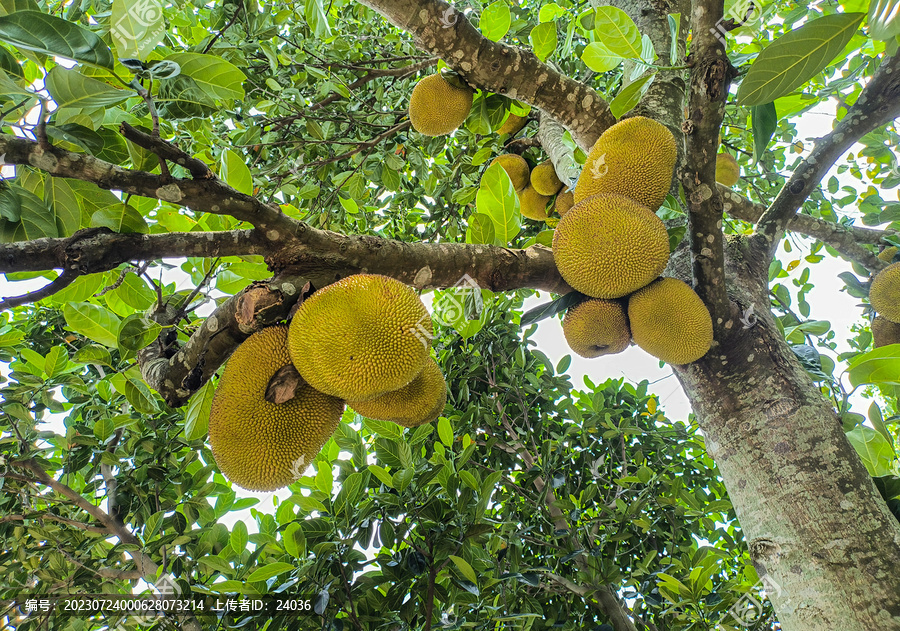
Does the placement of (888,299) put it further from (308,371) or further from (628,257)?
(308,371)

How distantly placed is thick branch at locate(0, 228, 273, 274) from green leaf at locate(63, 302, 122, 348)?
0.31m

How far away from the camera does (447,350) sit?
2.18 m

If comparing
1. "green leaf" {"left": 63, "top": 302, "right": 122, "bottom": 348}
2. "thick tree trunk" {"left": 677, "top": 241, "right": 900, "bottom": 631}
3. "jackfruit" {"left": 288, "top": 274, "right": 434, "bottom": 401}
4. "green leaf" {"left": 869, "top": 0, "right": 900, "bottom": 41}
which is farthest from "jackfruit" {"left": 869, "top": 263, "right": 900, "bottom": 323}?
"green leaf" {"left": 63, "top": 302, "right": 122, "bottom": 348}

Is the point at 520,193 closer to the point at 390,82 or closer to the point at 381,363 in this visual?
the point at 390,82

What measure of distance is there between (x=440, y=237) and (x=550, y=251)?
1867 mm

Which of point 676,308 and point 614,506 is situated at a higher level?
point 676,308

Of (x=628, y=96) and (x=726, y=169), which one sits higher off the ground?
(x=726, y=169)

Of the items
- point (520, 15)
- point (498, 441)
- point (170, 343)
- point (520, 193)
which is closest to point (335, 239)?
point (170, 343)

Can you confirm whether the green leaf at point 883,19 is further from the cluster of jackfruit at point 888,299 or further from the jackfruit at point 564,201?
the cluster of jackfruit at point 888,299

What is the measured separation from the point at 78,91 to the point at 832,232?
2.21m

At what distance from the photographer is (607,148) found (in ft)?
3.86

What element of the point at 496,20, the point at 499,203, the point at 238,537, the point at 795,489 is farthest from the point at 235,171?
the point at 795,489

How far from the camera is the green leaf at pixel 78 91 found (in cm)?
66

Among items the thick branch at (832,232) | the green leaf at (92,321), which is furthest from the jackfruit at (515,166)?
the green leaf at (92,321)
